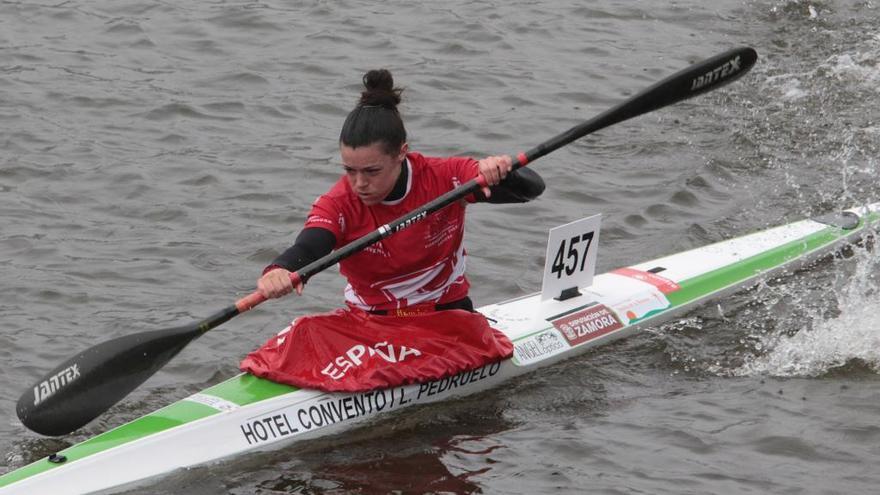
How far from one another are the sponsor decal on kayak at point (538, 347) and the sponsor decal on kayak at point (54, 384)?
252 centimetres

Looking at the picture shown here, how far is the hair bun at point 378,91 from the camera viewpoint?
6.19 metres

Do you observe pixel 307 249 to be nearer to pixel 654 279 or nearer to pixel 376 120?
pixel 376 120

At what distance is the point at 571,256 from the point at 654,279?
0.87m

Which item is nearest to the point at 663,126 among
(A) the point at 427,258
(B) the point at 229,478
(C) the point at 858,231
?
(C) the point at 858,231

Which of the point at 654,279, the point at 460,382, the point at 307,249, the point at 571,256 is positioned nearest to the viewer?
the point at 307,249

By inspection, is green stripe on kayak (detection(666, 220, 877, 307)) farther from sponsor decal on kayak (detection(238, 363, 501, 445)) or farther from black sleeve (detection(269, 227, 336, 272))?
black sleeve (detection(269, 227, 336, 272))

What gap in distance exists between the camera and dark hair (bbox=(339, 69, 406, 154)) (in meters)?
6.07

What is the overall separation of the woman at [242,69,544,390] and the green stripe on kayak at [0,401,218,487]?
420 mm

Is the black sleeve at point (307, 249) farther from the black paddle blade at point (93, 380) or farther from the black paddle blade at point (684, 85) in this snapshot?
the black paddle blade at point (684, 85)

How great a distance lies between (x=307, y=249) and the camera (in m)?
6.22

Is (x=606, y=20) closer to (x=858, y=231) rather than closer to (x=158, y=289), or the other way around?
(x=858, y=231)

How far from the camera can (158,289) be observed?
8602 mm

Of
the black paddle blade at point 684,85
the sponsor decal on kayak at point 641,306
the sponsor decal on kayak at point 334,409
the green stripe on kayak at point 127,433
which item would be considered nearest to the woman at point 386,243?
the sponsor decal on kayak at point 334,409

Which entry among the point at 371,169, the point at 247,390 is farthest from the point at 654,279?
the point at 247,390
